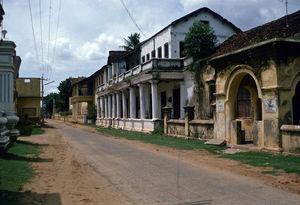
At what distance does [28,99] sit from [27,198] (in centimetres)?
3289

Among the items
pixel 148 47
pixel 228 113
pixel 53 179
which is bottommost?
pixel 53 179

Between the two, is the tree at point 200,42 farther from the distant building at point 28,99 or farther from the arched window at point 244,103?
the distant building at point 28,99

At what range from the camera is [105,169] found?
31.2 ft

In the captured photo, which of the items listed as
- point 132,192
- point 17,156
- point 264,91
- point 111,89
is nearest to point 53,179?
point 132,192

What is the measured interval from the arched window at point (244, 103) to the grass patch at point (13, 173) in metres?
12.5

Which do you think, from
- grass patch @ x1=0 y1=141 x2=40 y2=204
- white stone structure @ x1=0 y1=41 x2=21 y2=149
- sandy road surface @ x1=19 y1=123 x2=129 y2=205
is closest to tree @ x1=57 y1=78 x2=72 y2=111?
white stone structure @ x1=0 y1=41 x2=21 y2=149

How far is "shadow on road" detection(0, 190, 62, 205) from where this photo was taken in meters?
5.88

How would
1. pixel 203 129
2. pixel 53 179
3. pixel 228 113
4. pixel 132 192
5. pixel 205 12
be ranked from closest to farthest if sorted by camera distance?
pixel 132 192 < pixel 53 179 < pixel 228 113 < pixel 203 129 < pixel 205 12

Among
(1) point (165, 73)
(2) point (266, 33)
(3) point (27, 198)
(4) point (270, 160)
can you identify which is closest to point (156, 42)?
(1) point (165, 73)

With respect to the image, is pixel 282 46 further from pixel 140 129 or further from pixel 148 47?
pixel 148 47

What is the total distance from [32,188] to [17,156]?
4812mm

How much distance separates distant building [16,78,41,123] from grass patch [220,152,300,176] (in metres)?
29.9

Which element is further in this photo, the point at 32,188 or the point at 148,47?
the point at 148,47

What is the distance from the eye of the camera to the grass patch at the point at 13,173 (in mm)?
6344
